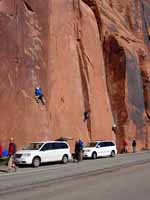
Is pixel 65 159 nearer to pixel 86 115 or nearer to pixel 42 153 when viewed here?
pixel 42 153

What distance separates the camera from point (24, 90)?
3388 centimetres

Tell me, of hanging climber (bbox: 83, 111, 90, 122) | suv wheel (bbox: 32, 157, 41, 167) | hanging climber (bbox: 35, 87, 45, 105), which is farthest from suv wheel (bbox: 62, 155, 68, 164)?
hanging climber (bbox: 83, 111, 90, 122)

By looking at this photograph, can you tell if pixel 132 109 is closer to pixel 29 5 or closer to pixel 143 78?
pixel 143 78

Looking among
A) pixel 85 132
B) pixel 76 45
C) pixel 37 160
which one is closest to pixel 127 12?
pixel 76 45

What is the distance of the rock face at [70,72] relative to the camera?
110 ft

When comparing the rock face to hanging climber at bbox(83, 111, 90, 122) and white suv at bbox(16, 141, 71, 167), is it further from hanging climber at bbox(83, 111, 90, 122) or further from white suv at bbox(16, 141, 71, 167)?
white suv at bbox(16, 141, 71, 167)

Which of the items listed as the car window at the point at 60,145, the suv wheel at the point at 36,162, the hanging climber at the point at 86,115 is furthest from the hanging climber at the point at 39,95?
the hanging climber at the point at 86,115

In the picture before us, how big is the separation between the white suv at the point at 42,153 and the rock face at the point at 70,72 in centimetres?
354

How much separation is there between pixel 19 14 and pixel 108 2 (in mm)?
31017

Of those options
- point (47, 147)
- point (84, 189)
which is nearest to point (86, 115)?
point (47, 147)

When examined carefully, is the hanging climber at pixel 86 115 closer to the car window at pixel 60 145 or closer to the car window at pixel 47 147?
the car window at pixel 60 145

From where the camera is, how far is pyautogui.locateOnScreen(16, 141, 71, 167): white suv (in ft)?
88.6

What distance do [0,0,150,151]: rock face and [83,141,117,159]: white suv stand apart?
8.47 ft

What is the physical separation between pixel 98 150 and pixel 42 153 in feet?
33.6
